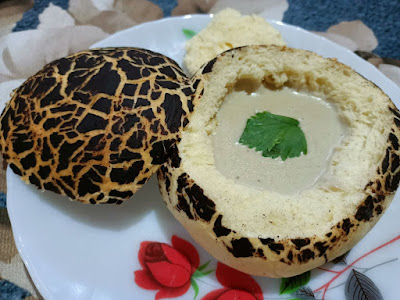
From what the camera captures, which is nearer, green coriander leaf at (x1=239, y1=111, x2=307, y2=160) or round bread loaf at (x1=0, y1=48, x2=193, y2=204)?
round bread loaf at (x1=0, y1=48, x2=193, y2=204)

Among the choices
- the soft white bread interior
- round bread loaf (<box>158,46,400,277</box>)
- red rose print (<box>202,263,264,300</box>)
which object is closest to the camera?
round bread loaf (<box>158,46,400,277</box>)

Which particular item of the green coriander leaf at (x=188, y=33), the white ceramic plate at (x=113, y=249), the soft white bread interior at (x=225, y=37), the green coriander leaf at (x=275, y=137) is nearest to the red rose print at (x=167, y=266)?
the white ceramic plate at (x=113, y=249)

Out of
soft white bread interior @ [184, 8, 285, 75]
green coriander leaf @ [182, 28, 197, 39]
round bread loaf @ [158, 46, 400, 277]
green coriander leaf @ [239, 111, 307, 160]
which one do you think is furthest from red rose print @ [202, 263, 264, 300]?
green coriander leaf @ [182, 28, 197, 39]

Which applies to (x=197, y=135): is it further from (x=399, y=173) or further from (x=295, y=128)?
(x=399, y=173)

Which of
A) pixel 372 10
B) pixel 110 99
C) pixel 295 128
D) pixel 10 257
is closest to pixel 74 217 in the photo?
pixel 10 257

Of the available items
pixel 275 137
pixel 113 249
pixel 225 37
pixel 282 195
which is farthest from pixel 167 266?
pixel 225 37

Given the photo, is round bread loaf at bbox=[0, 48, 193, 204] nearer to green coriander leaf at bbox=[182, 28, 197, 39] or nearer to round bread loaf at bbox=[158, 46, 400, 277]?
round bread loaf at bbox=[158, 46, 400, 277]

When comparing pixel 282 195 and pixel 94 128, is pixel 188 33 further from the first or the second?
pixel 282 195
